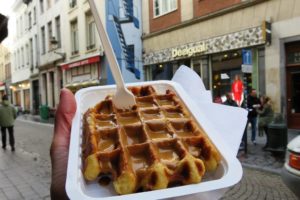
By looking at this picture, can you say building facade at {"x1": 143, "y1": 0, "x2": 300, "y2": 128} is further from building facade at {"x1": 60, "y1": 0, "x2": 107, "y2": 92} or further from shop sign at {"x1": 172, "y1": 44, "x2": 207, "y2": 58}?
building facade at {"x1": 60, "y1": 0, "x2": 107, "y2": 92}

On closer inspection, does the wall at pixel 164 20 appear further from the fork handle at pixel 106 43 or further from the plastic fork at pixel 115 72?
the fork handle at pixel 106 43

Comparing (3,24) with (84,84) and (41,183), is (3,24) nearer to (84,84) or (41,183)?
(41,183)

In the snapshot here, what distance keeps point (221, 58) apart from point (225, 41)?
88 cm

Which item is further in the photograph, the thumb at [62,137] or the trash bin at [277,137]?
the trash bin at [277,137]

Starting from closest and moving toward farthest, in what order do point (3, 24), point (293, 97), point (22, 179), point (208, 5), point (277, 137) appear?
point (3, 24) → point (22, 179) → point (277, 137) → point (293, 97) → point (208, 5)

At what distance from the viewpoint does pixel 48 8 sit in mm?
28453

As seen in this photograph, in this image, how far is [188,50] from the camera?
651 inches

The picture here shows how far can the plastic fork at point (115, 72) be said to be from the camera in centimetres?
141

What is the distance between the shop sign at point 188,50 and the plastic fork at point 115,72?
14.2 m

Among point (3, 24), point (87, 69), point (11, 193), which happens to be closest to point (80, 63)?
point (87, 69)

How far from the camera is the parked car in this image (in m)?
4.25

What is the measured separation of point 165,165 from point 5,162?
8.56 m

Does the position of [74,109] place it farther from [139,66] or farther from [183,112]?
[139,66]

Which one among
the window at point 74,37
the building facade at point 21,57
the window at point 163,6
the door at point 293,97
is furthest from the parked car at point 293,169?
the building facade at point 21,57
